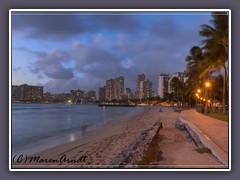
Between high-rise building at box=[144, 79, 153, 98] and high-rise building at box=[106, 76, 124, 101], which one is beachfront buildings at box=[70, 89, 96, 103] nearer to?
high-rise building at box=[106, 76, 124, 101]

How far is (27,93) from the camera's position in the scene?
5164 millimetres

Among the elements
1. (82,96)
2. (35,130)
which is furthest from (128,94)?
(35,130)

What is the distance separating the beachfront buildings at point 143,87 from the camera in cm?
611

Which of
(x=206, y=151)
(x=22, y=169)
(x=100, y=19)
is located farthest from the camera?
(x=206, y=151)

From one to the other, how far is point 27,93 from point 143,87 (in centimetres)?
247

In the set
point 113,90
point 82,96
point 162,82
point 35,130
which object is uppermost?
point 162,82

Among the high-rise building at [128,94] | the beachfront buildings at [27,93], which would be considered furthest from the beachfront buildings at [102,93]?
the beachfront buildings at [27,93]

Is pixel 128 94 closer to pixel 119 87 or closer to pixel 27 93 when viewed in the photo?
pixel 119 87

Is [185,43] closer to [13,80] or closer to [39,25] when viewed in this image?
[39,25]

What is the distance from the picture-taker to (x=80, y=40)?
5395 millimetres

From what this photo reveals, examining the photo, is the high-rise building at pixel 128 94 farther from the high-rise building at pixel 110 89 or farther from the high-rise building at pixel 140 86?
the high-rise building at pixel 110 89

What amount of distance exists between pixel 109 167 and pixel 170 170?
101 cm

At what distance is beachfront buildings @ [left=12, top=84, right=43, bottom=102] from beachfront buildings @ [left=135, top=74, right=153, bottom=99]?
2.01m
